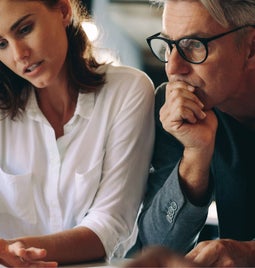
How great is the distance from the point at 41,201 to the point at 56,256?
0.25 metres

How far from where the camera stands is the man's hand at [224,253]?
1.18 metres

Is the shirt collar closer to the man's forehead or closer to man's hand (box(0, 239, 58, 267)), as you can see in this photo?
the man's forehead

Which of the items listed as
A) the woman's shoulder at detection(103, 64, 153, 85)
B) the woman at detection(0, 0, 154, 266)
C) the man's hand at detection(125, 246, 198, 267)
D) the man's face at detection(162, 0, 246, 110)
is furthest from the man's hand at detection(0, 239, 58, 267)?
the man's hand at detection(125, 246, 198, 267)

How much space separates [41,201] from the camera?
5.50 ft

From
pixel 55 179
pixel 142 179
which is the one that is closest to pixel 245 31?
pixel 142 179

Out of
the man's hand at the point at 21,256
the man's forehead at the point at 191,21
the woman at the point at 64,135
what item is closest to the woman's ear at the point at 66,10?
the woman at the point at 64,135

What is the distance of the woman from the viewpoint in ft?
5.25

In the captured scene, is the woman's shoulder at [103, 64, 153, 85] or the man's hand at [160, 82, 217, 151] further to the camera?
the woman's shoulder at [103, 64, 153, 85]

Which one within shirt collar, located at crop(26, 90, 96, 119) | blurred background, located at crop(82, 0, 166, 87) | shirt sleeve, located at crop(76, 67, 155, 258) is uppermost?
shirt collar, located at crop(26, 90, 96, 119)

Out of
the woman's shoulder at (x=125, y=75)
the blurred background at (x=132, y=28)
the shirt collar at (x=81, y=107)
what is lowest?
the blurred background at (x=132, y=28)

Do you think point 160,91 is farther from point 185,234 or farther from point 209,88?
point 185,234

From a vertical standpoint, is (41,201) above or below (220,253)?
below

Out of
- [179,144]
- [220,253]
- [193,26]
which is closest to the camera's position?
[220,253]

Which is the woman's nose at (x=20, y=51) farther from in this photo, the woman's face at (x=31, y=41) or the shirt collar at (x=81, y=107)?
the shirt collar at (x=81, y=107)
